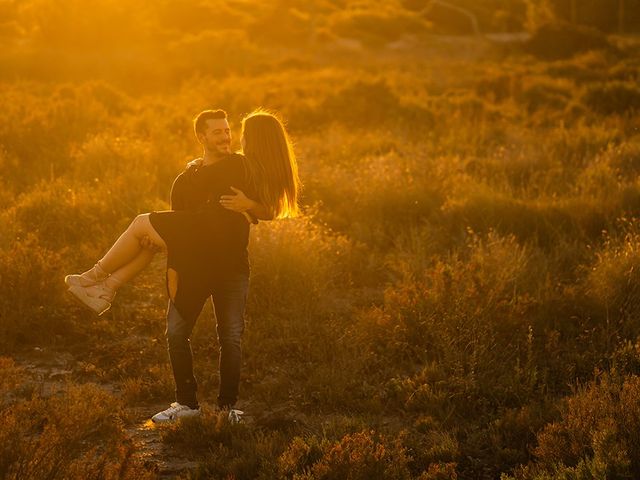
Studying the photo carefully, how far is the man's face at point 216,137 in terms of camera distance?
4.86 metres

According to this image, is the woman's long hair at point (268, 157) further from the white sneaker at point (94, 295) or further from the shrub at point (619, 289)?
the shrub at point (619, 289)

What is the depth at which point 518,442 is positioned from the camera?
5043 mm

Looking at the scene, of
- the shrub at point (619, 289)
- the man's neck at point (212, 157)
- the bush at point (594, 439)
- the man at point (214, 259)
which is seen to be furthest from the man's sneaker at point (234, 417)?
the shrub at point (619, 289)

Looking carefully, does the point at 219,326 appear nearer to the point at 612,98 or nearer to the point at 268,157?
the point at 268,157

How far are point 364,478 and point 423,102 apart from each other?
564 inches

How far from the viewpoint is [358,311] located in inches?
281

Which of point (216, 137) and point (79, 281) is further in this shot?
point (79, 281)

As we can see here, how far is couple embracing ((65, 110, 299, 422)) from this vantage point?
16.0 feet

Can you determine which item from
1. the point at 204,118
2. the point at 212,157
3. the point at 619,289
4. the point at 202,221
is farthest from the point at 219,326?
the point at 619,289

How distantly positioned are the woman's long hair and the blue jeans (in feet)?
1.81

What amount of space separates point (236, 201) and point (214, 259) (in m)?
0.39

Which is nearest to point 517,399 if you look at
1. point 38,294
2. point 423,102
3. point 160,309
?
point 160,309

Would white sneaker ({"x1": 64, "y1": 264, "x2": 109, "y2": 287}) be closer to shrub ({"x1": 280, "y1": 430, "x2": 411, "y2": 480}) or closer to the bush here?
shrub ({"x1": 280, "y1": 430, "x2": 411, "y2": 480})

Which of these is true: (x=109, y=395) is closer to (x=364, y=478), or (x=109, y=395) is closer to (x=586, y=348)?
(x=364, y=478)
